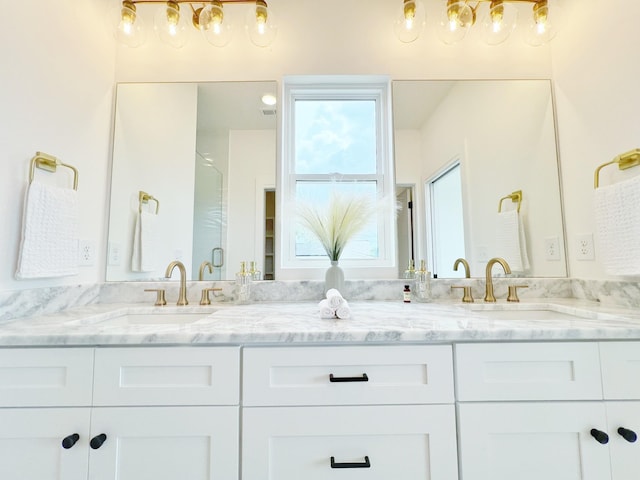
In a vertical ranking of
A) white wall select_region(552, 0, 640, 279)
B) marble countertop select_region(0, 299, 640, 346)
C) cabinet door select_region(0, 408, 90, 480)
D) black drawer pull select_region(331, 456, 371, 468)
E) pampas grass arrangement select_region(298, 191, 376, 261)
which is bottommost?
black drawer pull select_region(331, 456, 371, 468)

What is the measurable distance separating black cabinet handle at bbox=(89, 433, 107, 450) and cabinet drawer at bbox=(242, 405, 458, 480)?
367 millimetres

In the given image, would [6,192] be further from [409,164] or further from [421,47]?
[421,47]

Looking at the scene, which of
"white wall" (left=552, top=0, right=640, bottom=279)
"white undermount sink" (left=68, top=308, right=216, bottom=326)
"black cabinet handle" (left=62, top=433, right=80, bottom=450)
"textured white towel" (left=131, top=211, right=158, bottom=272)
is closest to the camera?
"black cabinet handle" (left=62, top=433, right=80, bottom=450)

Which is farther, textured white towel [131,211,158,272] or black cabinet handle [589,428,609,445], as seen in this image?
textured white towel [131,211,158,272]

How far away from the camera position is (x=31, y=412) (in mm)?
766

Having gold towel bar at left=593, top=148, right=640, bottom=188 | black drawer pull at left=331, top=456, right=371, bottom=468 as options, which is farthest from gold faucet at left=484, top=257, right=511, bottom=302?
black drawer pull at left=331, top=456, right=371, bottom=468

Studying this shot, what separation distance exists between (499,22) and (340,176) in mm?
1068

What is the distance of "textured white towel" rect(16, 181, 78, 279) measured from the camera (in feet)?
3.24

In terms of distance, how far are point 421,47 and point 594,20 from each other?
2.34 feet

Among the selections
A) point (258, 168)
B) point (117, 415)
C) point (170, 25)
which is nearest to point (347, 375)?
point (117, 415)

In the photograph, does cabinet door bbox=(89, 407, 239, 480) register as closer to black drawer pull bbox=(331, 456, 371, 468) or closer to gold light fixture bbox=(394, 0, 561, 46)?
black drawer pull bbox=(331, 456, 371, 468)

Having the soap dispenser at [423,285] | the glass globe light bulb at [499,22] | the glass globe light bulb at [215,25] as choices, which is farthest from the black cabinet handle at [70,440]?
the glass globe light bulb at [499,22]

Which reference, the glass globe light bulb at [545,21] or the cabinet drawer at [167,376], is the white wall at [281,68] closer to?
the glass globe light bulb at [545,21]

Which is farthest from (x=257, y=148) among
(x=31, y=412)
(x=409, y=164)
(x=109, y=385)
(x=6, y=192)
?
(x=31, y=412)
